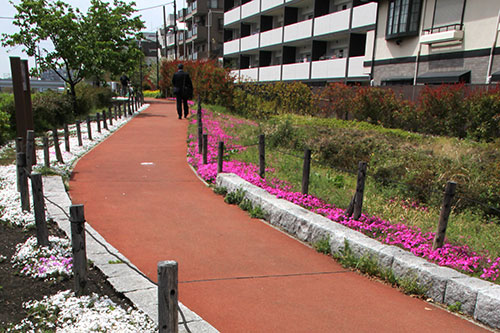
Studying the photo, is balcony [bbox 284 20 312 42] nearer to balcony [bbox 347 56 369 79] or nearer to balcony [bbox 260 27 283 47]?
balcony [bbox 260 27 283 47]

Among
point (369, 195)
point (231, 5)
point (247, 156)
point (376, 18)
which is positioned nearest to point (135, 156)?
point (247, 156)

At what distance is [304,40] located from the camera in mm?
27359

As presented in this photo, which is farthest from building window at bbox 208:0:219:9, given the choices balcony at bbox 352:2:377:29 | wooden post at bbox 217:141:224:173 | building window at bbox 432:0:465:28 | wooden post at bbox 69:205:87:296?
wooden post at bbox 69:205:87:296

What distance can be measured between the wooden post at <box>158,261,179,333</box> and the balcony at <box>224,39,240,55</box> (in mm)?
36985

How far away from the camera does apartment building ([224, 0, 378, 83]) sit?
2245cm

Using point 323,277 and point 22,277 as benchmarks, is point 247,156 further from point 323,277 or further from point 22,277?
point 22,277

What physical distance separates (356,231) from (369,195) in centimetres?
264

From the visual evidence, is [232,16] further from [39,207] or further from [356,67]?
[39,207]

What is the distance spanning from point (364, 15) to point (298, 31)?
7075mm

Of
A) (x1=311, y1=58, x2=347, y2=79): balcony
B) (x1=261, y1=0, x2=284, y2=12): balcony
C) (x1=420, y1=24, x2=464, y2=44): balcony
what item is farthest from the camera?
(x1=261, y1=0, x2=284, y2=12): balcony

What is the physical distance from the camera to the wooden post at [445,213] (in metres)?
4.42

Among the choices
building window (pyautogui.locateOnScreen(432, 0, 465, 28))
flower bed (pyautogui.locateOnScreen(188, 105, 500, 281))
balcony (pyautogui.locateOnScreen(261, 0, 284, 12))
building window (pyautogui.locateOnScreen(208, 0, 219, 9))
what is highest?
building window (pyautogui.locateOnScreen(208, 0, 219, 9))

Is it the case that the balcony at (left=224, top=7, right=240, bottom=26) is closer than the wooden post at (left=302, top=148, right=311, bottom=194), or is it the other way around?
the wooden post at (left=302, top=148, right=311, bottom=194)

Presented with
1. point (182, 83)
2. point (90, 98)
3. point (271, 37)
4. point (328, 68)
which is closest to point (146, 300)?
point (182, 83)
